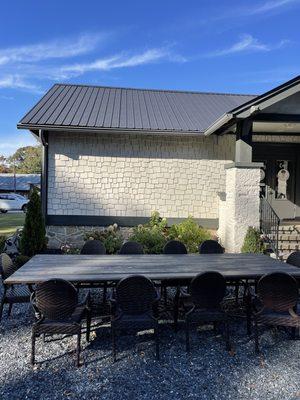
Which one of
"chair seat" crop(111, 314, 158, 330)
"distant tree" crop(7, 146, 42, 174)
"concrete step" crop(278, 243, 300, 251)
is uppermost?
"distant tree" crop(7, 146, 42, 174)

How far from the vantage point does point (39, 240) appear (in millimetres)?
8547

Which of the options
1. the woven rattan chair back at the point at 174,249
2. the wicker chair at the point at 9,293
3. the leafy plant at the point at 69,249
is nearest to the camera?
the wicker chair at the point at 9,293

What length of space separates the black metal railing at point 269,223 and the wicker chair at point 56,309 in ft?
19.4

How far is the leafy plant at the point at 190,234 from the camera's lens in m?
9.05

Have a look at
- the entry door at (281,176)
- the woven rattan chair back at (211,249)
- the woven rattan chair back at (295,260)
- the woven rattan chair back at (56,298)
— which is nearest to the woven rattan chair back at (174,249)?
the woven rattan chair back at (211,249)

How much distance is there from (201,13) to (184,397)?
12.6 meters

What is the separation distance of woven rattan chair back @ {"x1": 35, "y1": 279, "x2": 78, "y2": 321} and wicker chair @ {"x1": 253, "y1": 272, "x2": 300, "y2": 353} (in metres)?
2.31

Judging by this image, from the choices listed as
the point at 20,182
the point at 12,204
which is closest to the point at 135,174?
the point at 12,204

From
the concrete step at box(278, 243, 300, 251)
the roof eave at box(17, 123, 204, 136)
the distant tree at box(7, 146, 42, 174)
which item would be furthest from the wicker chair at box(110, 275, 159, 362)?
the distant tree at box(7, 146, 42, 174)

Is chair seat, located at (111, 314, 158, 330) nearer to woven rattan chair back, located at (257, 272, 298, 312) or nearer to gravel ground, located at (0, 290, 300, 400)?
gravel ground, located at (0, 290, 300, 400)

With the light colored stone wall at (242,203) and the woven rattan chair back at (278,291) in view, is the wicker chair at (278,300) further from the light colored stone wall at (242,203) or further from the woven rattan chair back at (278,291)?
the light colored stone wall at (242,203)

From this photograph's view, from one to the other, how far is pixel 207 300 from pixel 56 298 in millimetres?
1874

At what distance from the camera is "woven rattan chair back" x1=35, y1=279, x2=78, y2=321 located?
378 centimetres

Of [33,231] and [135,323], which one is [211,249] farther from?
[33,231]
